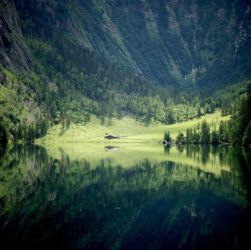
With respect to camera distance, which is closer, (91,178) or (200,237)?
(200,237)

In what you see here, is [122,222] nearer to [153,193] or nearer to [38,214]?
[38,214]

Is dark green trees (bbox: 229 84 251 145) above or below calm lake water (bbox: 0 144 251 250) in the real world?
above

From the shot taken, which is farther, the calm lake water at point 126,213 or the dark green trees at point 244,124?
the dark green trees at point 244,124

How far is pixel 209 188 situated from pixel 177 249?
3008 centimetres

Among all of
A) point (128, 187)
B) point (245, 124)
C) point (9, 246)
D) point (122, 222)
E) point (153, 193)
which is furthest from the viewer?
point (245, 124)

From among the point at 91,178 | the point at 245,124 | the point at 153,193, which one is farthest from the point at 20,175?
the point at 245,124

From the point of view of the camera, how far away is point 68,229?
3831 cm

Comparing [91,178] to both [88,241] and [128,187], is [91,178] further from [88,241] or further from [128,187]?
[88,241]

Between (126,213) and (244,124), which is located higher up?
(244,124)

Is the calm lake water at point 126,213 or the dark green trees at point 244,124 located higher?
the dark green trees at point 244,124

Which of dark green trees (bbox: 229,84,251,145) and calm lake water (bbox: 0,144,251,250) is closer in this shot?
calm lake water (bbox: 0,144,251,250)

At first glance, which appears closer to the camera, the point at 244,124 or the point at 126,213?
the point at 126,213

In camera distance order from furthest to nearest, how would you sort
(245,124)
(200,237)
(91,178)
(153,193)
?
(245,124) → (91,178) → (153,193) → (200,237)

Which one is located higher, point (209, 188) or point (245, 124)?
point (245, 124)
